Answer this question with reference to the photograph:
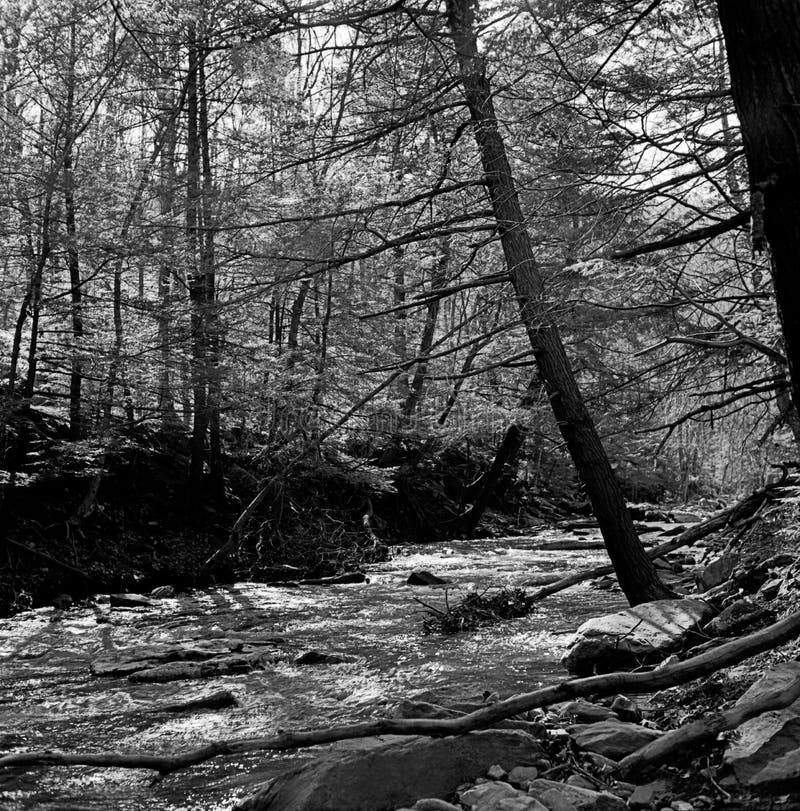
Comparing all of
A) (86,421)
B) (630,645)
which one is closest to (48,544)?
(86,421)

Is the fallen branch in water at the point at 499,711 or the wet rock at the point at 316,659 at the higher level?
the fallen branch in water at the point at 499,711

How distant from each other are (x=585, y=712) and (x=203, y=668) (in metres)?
3.91

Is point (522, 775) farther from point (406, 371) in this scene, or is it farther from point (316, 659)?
point (406, 371)

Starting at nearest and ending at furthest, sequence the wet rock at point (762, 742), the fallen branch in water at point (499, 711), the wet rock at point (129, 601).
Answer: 1. the wet rock at point (762, 742)
2. the fallen branch in water at point (499, 711)
3. the wet rock at point (129, 601)

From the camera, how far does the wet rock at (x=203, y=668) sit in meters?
6.82

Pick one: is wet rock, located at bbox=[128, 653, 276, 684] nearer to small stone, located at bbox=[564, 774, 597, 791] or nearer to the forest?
the forest

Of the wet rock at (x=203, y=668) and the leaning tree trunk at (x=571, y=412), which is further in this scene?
the leaning tree trunk at (x=571, y=412)

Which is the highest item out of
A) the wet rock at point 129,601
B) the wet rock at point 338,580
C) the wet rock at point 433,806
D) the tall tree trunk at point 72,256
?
the tall tree trunk at point 72,256

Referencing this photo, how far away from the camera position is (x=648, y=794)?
3129mm

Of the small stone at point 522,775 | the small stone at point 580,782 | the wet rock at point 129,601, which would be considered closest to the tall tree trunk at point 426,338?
the small stone at point 522,775

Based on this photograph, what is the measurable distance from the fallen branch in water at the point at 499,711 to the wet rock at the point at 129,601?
704cm

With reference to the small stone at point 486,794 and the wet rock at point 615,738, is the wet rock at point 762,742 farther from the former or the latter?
the small stone at point 486,794

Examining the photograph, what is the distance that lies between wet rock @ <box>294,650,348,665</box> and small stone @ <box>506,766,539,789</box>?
3918 millimetres

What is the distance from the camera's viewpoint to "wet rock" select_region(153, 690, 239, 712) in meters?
5.89
